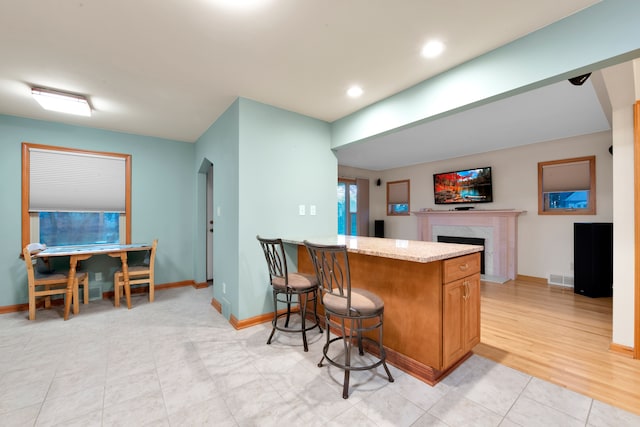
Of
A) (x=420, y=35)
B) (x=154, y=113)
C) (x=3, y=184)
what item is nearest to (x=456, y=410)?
(x=420, y=35)

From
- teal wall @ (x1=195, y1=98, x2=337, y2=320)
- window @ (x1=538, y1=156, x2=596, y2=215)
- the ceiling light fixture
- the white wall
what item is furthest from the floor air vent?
the ceiling light fixture

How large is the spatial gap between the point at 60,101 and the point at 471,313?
4419 millimetres

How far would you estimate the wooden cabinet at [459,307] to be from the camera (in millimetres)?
1920

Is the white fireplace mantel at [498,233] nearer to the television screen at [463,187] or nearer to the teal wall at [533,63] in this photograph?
the television screen at [463,187]

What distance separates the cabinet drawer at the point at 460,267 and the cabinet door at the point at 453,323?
0.17 feet

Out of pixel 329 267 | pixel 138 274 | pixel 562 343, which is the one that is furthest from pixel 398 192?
pixel 138 274

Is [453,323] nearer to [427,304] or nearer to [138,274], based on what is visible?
[427,304]

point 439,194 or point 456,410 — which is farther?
point 439,194

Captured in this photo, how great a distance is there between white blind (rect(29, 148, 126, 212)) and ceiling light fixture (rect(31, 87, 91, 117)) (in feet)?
3.90

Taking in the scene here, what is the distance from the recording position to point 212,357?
235cm

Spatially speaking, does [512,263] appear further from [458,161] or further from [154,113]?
[154,113]

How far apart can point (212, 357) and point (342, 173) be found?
5.50 m

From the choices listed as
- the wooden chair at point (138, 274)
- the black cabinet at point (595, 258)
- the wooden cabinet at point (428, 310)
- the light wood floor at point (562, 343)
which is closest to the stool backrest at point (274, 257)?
the wooden cabinet at point (428, 310)

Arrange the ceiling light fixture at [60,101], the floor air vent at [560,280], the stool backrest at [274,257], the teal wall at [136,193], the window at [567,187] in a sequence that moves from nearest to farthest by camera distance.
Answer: the stool backrest at [274,257]
the ceiling light fixture at [60,101]
the teal wall at [136,193]
the window at [567,187]
the floor air vent at [560,280]
